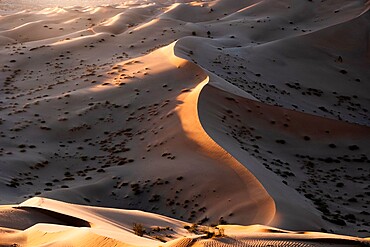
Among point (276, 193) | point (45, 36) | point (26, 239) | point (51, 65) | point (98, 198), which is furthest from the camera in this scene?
point (45, 36)

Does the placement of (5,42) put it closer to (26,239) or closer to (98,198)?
(98,198)

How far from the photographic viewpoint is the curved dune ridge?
6663 millimetres

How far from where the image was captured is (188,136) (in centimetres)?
1083

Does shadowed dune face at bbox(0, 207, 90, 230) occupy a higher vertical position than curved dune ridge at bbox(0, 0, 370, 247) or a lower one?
higher

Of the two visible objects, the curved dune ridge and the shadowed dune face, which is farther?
the curved dune ridge

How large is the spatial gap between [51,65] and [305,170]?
930 cm

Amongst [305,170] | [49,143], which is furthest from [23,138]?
[305,170]

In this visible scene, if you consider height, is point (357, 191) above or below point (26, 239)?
below

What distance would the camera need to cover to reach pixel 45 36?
73.2 ft

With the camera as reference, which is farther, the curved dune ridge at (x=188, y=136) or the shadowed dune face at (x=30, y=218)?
the curved dune ridge at (x=188, y=136)

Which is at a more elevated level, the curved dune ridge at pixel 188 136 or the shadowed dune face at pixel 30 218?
the shadowed dune face at pixel 30 218

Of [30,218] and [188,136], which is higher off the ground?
[30,218]

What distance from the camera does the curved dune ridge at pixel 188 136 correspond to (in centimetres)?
666

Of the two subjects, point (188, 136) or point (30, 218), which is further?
point (188, 136)
